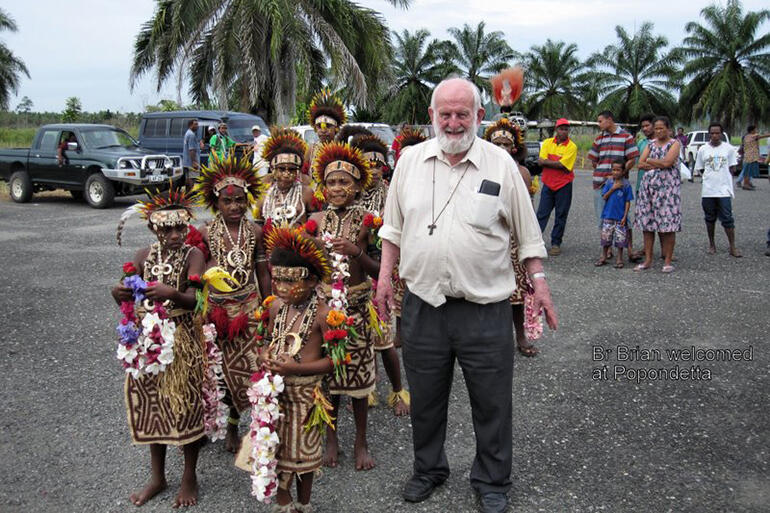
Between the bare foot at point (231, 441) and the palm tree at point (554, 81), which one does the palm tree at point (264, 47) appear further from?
the palm tree at point (554, 81)

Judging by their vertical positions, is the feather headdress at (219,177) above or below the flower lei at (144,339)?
above

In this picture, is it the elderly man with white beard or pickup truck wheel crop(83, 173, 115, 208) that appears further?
pickup truck wheel crop(83, 173, 115, 208)

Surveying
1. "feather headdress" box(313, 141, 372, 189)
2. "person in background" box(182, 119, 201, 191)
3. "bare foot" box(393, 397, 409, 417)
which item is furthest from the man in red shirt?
"person in background" box(182, 119, 201, 191)

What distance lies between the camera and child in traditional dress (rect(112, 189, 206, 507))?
3.51 metres

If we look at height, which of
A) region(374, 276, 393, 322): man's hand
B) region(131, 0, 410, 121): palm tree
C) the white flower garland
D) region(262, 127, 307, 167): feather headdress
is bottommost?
the white flower garland

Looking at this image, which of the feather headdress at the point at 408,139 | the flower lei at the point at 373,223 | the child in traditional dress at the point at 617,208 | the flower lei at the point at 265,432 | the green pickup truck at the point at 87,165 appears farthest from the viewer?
the green pickup truck at the point at 87,165

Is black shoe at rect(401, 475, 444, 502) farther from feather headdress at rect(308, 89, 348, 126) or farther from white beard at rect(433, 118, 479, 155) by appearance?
feather headdress at rect(308, 89, 348, 126)

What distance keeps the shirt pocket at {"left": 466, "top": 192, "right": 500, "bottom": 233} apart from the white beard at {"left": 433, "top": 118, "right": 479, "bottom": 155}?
0.25 m

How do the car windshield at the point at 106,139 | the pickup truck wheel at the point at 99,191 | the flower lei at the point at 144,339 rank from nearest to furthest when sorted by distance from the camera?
the flower lei at the point at 144,339, the pickup truck wheel at the point at 99,191, the car windshield at the point at 106,139

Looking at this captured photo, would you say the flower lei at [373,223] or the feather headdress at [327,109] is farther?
the feather headdress at [327,109]

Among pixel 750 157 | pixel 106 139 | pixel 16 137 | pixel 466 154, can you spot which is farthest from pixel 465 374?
pixel 16 137

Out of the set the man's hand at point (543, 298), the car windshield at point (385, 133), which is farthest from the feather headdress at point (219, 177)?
the car windshield at point (385, 133)

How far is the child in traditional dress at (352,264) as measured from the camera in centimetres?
394

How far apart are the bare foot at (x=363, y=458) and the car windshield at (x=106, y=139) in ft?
46.6
